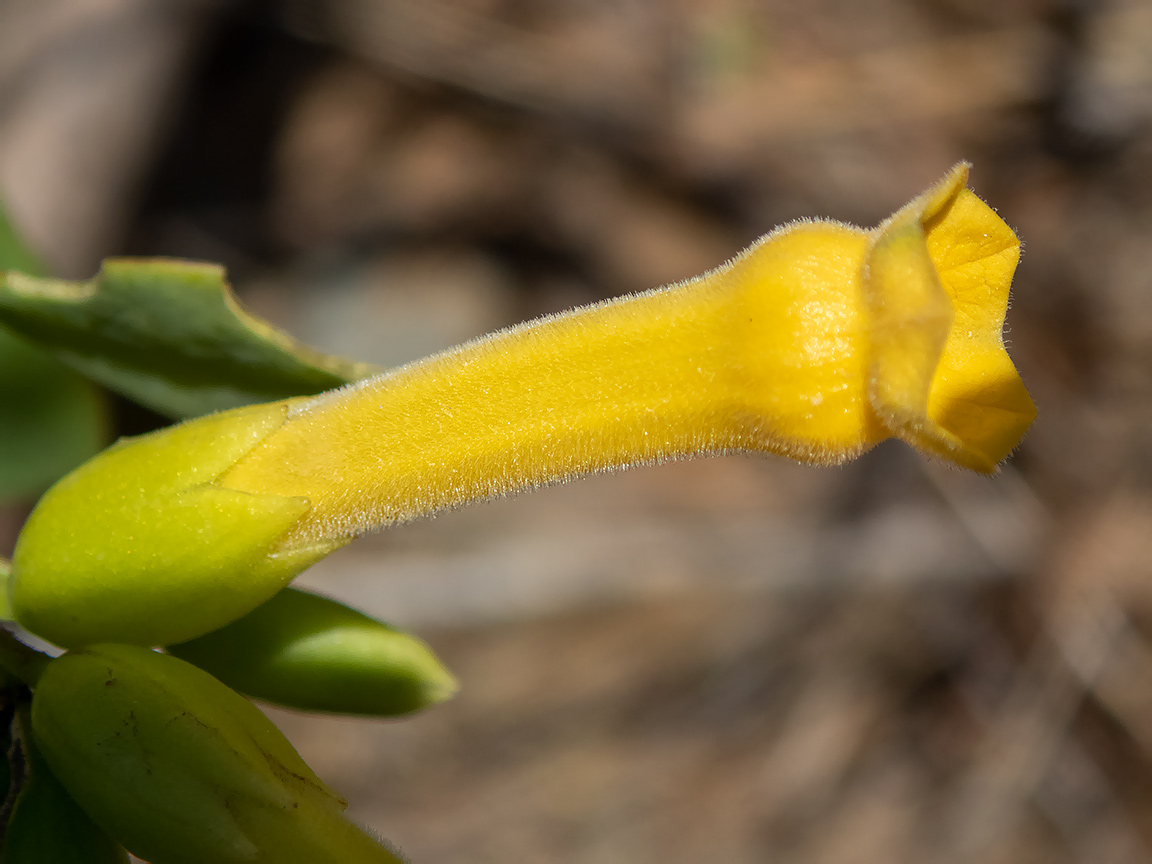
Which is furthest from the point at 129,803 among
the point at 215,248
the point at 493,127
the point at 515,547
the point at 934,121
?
the point at 934,121

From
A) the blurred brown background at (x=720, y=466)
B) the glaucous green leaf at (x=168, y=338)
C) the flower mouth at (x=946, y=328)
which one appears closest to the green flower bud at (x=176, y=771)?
the glaucous green leaf at (x=168, y=338)

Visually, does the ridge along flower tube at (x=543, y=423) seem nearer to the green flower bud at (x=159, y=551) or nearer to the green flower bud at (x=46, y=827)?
the green flower bud at (x=159, y=551)

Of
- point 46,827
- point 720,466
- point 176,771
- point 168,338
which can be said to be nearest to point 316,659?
point 176,771

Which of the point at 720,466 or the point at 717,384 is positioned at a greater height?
the point at 717,384

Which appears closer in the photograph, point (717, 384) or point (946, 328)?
point (946, 328)

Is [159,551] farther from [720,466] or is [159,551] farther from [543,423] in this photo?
[720,466]

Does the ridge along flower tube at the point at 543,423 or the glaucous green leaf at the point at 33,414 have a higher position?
the ridge along flower tube at the point at 543,423

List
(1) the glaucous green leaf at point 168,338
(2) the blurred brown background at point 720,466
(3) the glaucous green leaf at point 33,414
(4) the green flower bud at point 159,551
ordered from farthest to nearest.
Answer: (2) the blurred brown background at point 720,466
(3) the glaucous green leaf at point 33,414
(1) the glaucous green leaf at point 168,338
(4) the green flower bud at point 159,551
